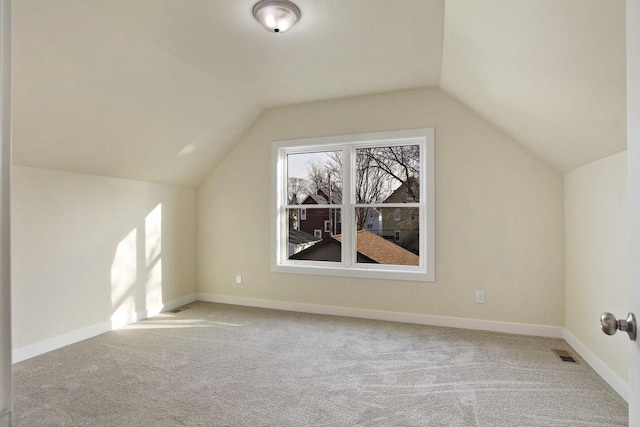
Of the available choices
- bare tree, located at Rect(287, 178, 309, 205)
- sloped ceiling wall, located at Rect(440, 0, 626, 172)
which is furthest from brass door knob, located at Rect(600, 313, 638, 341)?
bare tree, located at Rect(287, 178, 309, 205)

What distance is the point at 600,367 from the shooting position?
254 centimetres

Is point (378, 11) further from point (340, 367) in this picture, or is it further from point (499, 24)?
point (340, 367)

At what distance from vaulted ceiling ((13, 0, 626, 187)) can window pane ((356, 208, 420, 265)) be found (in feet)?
4.41

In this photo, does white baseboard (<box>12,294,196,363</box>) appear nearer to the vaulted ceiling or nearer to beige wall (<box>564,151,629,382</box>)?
the vaulted ceiling

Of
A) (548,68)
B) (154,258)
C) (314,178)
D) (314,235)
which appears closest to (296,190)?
(314,178)

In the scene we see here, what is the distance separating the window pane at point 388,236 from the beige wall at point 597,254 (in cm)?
144

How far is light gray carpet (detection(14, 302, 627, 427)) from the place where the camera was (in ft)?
6.83

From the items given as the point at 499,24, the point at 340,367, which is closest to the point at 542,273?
the point at 340,367

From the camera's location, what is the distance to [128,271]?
3.85m

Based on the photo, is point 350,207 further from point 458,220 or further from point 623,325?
point 623,325

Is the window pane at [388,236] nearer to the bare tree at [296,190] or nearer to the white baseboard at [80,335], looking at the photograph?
the bare tree at [296,190]

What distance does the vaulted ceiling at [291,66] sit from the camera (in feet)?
6.39

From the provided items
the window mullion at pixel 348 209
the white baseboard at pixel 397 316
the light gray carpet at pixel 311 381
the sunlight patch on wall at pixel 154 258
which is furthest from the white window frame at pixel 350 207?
the sunlight patch on wall at pixel 154 258

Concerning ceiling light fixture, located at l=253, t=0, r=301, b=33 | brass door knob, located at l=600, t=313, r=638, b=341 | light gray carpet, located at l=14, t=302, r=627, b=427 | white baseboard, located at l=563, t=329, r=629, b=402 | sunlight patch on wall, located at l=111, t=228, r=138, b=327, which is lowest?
light gray carpet, located at l=14, t=302, r=627, b=427
